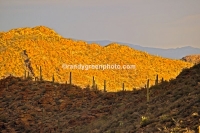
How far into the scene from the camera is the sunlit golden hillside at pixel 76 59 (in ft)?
232

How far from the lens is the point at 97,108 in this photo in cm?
2998

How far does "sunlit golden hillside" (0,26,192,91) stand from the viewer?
7069 centimetres

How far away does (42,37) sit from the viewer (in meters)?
84.0

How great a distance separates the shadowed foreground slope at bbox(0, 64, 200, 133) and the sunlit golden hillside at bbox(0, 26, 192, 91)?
27627 millimetres

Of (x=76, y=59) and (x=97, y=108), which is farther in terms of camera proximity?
(x=76, y=59)

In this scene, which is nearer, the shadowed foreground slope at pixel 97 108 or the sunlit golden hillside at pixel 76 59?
the shadowed foreground slope at pixel 97 108

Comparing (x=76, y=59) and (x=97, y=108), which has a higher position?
(x=76, y=59)

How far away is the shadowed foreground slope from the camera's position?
17.0m

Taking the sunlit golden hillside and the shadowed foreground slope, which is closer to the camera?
the shadowed foreground slope

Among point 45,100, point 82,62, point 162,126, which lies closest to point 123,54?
point 82,62

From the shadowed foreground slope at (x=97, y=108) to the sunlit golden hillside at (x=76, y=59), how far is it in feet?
90.6

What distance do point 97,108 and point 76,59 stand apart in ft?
161

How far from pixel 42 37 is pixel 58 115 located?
54549mm

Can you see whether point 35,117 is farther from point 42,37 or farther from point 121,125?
point 42,37
